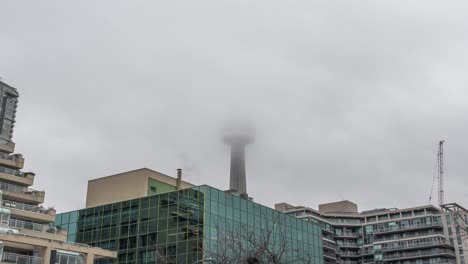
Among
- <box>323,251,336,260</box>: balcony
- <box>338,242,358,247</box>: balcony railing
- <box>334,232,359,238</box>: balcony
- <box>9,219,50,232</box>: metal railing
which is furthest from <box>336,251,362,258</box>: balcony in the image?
<box>9,219,50,232</box>: metal railing

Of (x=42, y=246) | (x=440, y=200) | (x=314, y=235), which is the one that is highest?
(x=440, y=200)

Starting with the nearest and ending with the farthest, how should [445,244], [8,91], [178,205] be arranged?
[178,205] < [445,244] < [8,91]

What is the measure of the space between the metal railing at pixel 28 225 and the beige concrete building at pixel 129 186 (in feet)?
45.7

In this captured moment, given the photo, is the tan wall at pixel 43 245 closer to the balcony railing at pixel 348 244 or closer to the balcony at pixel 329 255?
the balcony at pixel 329 255

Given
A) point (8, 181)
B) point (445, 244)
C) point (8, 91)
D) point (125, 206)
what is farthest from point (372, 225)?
point (8, 91)

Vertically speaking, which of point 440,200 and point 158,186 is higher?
point 440,200

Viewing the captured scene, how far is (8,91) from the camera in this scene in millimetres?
170625

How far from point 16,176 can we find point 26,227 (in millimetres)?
8643

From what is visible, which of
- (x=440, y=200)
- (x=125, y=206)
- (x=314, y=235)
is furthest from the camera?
(x=440, y=200)

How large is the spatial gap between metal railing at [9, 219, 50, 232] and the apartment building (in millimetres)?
77602

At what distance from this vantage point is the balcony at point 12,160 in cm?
6538

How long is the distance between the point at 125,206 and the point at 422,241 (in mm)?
85804

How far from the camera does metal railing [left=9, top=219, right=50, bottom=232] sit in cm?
5721

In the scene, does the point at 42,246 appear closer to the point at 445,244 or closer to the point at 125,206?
the point at 125,206
